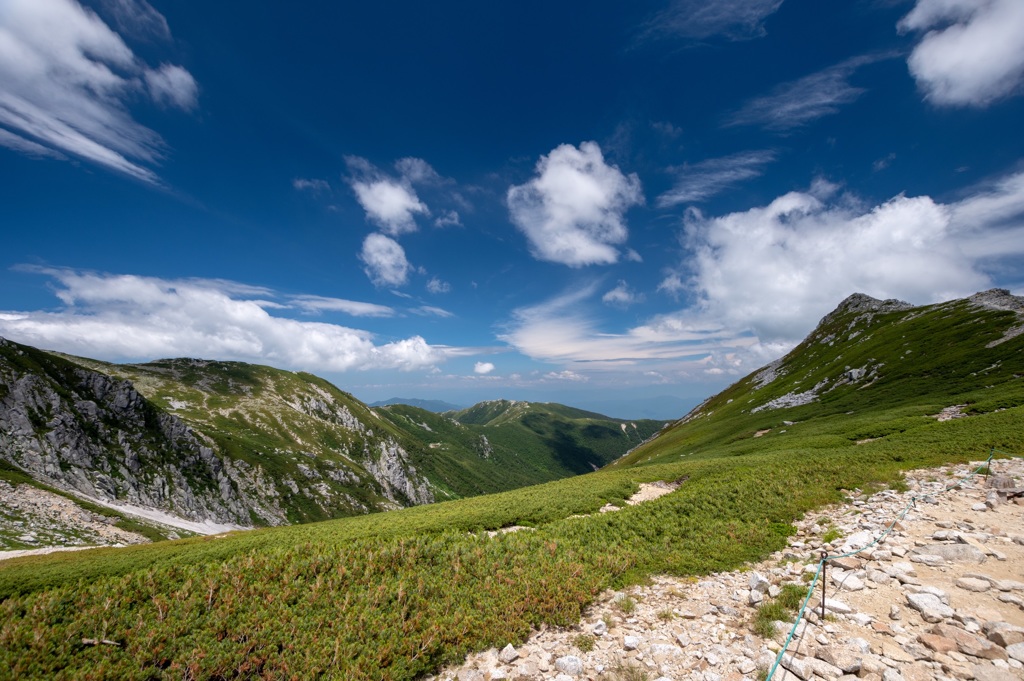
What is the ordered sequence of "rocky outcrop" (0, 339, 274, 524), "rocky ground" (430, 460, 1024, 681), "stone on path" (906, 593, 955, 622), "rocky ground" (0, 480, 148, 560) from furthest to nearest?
"rocky outcrop" (0, 339, 274, 524) < "rocky ground" (0, 480, 148, 560) < "stone on path" (906, 593, 955, 622) < "rocky ground" (430, 460, 1024, 681)

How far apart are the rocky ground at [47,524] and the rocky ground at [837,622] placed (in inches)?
1921

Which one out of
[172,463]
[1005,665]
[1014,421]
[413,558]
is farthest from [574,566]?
[172,463]

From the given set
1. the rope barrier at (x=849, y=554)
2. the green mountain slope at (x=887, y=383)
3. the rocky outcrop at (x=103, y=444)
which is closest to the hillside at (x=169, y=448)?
the rocky outcrop at (x=103, y=444)

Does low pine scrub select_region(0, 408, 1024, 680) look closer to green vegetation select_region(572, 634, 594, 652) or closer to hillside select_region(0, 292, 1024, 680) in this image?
hillside select_region(0, 292, 1024, 680)

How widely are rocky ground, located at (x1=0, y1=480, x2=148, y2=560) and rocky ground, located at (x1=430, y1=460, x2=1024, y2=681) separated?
48800mm

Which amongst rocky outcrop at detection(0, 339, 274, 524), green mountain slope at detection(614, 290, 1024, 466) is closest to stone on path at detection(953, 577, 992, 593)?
green mountain slope at detection(614, 290, 1024, 466)

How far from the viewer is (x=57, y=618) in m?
10.7

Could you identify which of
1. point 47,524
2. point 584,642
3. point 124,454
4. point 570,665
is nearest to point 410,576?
point 584,642

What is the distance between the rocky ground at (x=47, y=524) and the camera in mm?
36688

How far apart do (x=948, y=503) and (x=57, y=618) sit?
3208 centimetres

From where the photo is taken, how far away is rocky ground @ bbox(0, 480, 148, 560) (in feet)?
120

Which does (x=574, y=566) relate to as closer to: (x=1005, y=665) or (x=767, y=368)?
(x=1005, y=665)

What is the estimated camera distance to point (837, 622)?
29.2 feet

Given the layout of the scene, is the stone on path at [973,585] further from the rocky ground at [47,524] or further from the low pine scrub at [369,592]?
the rocky ground at [47,524]
